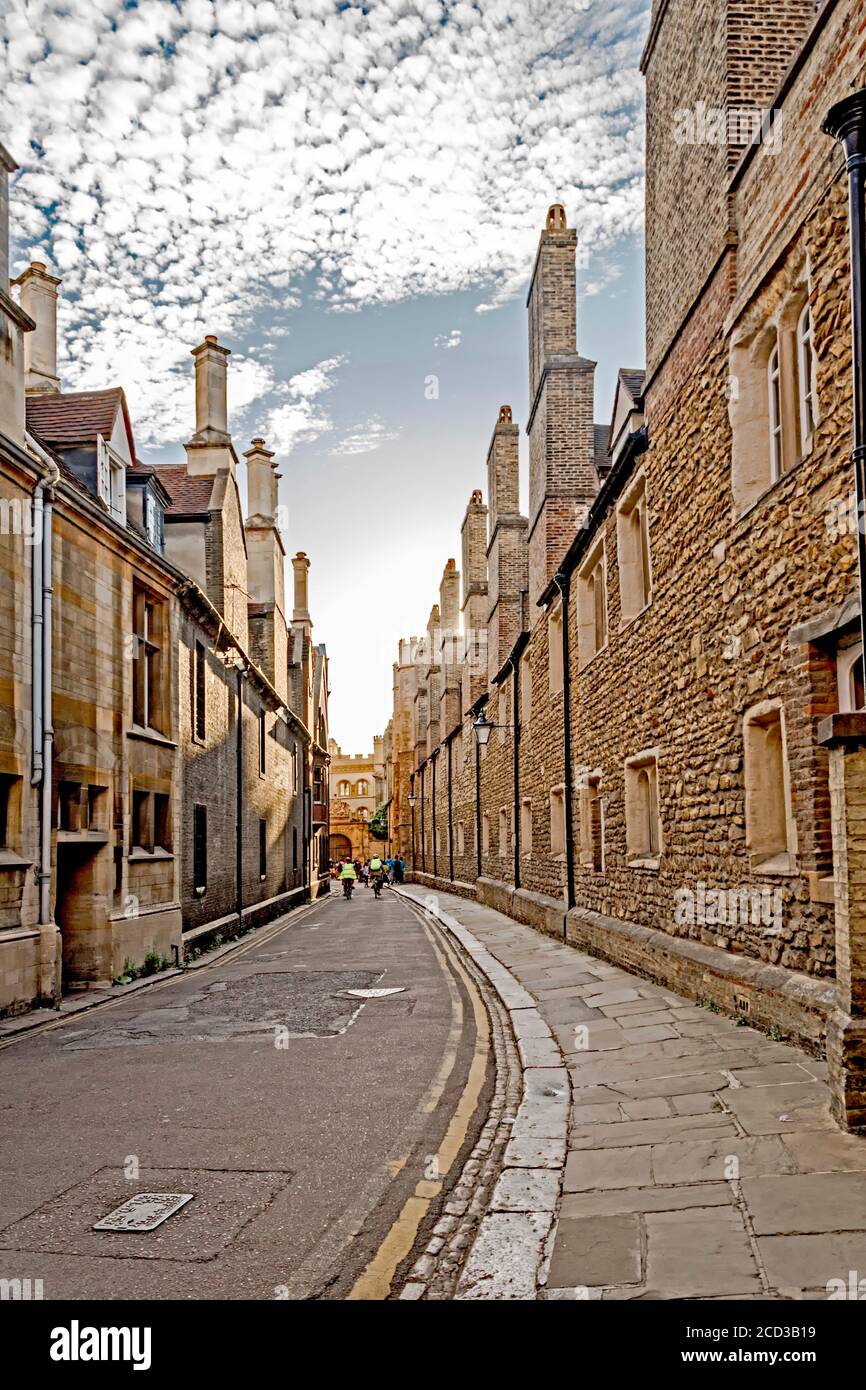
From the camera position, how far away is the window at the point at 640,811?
13555 mm

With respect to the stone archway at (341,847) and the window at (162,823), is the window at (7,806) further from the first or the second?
the stone archway at (341,847)

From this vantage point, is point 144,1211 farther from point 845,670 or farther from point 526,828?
point 526,828

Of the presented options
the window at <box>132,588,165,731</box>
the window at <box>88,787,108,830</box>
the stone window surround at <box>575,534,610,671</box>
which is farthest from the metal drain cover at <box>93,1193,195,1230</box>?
the stone window surround at <box>575,534,610,671</box>

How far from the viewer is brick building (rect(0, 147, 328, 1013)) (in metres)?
12.2

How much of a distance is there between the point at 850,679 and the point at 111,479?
12.4 metres

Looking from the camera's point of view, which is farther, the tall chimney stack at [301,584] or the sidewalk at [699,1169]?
the tall chimney stack at [301,584]

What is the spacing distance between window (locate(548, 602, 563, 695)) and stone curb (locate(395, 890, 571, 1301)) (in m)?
10.9

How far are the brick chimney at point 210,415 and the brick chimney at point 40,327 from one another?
569 centimetres

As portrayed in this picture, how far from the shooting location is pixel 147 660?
17625 millimetres

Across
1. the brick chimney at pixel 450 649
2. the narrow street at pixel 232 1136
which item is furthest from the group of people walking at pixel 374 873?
the narrow street at pixel 232 1136

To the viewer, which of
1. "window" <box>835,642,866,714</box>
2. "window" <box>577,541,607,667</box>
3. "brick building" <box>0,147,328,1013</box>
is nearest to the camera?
"window" <box>835,642,866,714</box>

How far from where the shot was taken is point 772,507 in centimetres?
844

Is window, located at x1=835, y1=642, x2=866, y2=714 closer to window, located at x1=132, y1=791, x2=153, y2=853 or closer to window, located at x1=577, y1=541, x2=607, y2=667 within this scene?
window, located at x1=577, y1=541, x2=607, y2=667

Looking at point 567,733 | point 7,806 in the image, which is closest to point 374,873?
point 567,733
